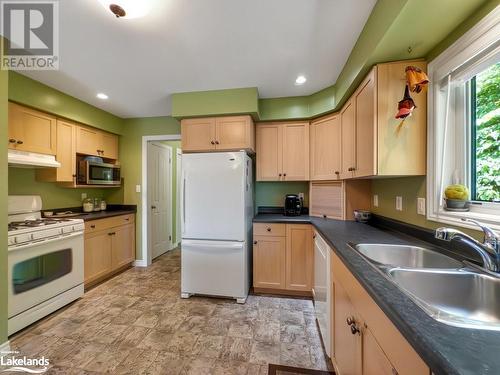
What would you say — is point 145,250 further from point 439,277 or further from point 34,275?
point 439,277

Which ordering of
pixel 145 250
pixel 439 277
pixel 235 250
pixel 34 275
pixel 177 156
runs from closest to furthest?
pixel 439 277 → pixel 34 275 → pixel 235 250 → pixel 145 250 → pixel 177 156

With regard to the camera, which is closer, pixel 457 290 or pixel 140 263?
pixel 457 290

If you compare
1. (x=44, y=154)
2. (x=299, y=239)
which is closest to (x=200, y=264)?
(x=299, y=239)

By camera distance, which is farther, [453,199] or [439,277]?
[453,199]

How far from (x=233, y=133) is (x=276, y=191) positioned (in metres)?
1.12

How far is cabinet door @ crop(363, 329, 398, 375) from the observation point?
0.73m

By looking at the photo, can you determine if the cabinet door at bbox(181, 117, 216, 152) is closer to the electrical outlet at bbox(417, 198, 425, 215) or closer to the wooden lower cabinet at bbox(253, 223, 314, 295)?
the wooden lower cabinet at bbox(253, 223, 314, 295)

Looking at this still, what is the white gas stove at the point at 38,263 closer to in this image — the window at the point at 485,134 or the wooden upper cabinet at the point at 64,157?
the wooden upper cabinet at the point at 64,157

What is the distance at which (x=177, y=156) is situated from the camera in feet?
15.6

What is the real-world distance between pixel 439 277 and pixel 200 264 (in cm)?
216

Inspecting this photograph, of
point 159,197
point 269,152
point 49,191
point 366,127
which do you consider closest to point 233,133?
point 269,152

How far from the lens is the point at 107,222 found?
298 centimetres

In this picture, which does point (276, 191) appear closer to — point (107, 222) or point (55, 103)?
point (107, 222)

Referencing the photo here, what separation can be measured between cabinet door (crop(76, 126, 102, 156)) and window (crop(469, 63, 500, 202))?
401 cm
